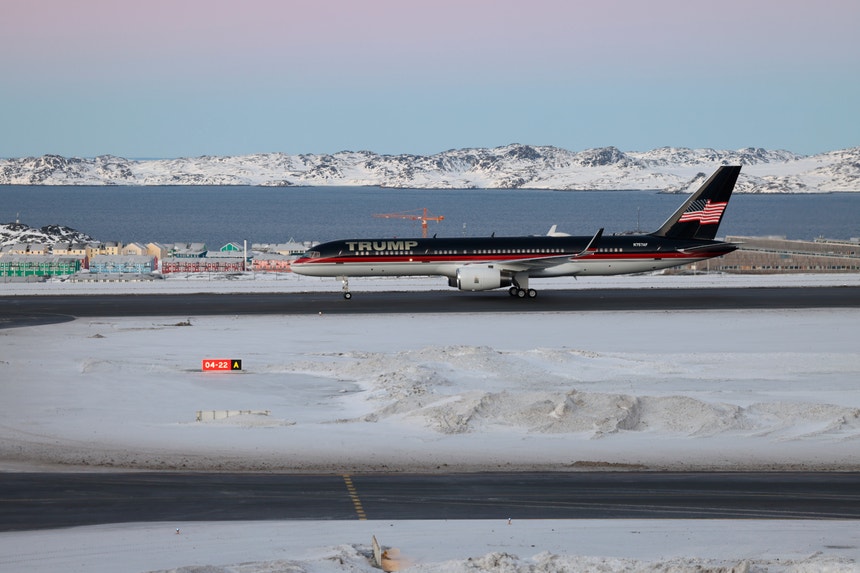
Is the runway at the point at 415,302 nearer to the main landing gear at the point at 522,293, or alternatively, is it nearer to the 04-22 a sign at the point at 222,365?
the main landing gear at the point at 522,293

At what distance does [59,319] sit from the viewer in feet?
188

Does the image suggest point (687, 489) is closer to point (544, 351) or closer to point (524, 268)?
point (544, 351)

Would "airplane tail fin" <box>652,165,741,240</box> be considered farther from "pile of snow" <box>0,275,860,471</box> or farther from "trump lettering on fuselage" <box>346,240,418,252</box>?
"trump lettering on fuselage" <box>346,240,418,252</box>

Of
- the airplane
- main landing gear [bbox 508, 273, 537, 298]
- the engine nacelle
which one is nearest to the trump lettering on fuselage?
the airplane

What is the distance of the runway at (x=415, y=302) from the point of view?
60625 millimetres

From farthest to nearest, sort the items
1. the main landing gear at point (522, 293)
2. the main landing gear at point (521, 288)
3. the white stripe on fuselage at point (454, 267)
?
the main landing gear at point (522, 293)
the main landing gear at point (521, 288)
the white stripe on fuselage at point (454, 267)

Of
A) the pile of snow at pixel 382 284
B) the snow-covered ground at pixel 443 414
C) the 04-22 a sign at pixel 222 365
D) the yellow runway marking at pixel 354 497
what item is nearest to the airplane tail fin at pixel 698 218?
the pile of snow at pixel 382 284

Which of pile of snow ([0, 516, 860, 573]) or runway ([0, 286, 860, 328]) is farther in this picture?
runway ([0, 286, 860, 328])

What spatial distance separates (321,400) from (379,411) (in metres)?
3.25

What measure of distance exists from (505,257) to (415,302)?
637 cm

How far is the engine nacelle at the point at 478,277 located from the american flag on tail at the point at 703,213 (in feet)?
44.3

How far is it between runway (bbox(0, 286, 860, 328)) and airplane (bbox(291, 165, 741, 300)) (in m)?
1.64

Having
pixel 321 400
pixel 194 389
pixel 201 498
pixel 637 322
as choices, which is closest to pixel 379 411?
pixel 321 400

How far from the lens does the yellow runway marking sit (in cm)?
2317
